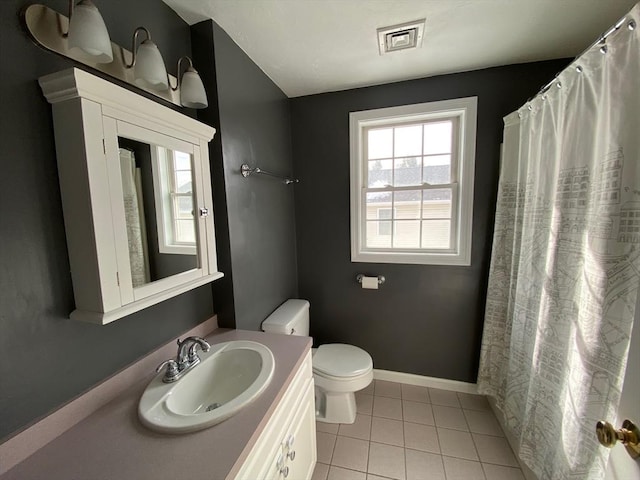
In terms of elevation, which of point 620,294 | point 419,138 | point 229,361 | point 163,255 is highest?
point 419,138

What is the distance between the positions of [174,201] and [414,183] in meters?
1.65

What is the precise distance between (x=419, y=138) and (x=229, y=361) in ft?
6.35

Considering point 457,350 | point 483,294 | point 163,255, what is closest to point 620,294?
point 483,294

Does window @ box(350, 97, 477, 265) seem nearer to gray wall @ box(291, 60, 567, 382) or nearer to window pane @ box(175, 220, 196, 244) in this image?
gray wall @ box(291, 60, 567, 382)

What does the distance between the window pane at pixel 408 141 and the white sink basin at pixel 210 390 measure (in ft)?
5.58

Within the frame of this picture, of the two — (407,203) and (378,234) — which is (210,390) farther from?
(407,203)

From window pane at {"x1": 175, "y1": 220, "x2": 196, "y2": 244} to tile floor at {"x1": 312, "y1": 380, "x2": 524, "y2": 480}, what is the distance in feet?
4.75

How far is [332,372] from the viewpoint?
67.0 inches

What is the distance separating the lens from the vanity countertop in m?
0.66

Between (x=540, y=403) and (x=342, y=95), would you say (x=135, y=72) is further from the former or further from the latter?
(x=540, y=403)

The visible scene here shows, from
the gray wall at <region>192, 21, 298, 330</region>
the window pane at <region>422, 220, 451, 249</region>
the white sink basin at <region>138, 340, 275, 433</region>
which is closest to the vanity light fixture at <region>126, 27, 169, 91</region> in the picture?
the gray wall at <region>192, 21, 298, 330</region>

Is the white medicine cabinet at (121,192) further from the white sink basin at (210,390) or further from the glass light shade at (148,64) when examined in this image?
the white sink basin at (210,390)

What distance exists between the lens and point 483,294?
6.24 ft

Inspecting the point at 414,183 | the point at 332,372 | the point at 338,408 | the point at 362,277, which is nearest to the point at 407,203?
the point at 414,183
